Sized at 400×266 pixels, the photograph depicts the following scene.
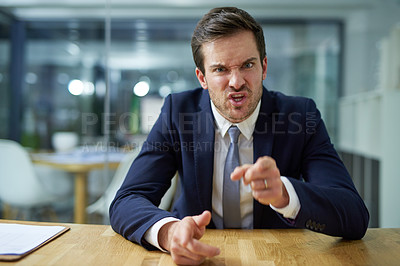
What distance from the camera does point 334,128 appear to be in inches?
132

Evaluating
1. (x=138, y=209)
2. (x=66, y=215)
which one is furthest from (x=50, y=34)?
(x=138, y=209)

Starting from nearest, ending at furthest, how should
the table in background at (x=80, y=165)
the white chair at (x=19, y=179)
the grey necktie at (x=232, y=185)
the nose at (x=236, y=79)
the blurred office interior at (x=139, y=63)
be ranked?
the nose at (x=236, y=79), the grey necktie at (x=232, y=185), the table in background at (x=80, y=165), the white chair at (x=19, y=179), the blurred office interior at (x=139, y=63)

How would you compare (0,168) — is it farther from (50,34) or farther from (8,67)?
(50,34)

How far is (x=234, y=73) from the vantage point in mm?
1147

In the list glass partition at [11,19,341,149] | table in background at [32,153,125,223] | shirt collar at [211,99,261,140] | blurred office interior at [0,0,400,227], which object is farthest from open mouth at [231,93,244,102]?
glass partition at [11,19,341,149]

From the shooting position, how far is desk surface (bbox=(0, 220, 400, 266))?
790mm

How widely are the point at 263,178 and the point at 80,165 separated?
2.09 meters

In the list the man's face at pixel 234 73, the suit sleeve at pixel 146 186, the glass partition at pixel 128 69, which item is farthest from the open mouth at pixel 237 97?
the glass partition at pixel 128 69

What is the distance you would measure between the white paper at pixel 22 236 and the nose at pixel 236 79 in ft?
2.13

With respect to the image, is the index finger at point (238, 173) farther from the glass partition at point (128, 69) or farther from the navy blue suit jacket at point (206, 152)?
the glass partition at point (128, 69)

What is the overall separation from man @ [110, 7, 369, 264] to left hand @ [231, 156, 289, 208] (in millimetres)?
205

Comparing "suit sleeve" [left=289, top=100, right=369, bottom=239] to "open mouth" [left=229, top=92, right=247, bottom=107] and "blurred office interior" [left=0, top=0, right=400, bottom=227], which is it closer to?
"open mouth" [left=229, top=92, right=247, bottom=107]

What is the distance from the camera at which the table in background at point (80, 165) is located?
264 cm

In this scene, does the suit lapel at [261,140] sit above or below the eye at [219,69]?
below
